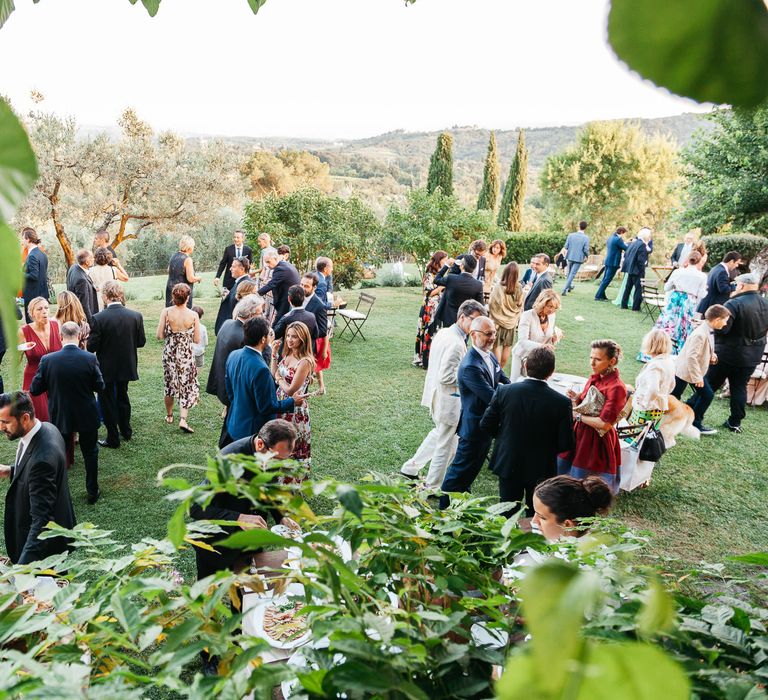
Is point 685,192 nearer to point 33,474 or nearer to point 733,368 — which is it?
point 733,368

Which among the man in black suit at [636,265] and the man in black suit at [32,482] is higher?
the man in black suit at [636,265]

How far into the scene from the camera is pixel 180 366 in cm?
687

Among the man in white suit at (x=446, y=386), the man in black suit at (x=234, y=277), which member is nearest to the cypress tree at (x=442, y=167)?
the man in black suit at (x=234, y=277)

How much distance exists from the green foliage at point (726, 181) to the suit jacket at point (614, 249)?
3.58 metres

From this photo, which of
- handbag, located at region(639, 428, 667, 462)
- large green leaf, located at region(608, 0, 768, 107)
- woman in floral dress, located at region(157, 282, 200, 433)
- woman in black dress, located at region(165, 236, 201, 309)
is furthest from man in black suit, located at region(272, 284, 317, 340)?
large green leaf, located at region(608, 0, 768, 107)

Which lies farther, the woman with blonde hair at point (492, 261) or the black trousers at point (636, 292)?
the black trousers at point (636, 292)

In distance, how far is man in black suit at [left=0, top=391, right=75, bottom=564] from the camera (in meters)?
3.60

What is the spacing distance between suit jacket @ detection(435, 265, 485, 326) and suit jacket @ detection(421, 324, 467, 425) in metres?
2.71

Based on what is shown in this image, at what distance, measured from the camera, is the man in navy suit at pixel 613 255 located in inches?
559

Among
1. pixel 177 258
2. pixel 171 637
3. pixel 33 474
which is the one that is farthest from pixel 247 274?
pixel 171 637

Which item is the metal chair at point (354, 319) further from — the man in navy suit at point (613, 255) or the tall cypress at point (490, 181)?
the tall cypress at point (490, 181)

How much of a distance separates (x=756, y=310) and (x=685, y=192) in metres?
11.5

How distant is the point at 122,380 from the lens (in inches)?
248

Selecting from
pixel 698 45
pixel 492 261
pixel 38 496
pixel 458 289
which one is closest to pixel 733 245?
pixel 492 261
